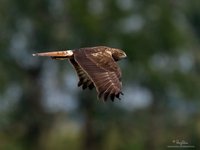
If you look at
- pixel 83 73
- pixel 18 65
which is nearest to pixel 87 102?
pixel 18 65

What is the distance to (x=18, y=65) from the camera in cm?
3631

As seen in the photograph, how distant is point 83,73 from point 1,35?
21998 mm

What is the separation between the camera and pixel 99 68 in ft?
45.8

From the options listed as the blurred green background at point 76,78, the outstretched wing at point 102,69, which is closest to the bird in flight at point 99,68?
the outstretched wing at point 102,69

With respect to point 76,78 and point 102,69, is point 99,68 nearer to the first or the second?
point 102,69

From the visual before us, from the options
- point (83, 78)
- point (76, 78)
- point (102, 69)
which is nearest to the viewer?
point (102, 69)

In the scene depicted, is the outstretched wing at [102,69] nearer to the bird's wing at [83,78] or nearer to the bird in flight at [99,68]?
the bird in flight at [99,68]

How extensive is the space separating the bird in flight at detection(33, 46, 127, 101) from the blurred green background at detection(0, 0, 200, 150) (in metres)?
19.9

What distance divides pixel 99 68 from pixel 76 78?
2216 cm

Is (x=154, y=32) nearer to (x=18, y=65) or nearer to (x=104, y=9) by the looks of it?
(x=104, y=9)

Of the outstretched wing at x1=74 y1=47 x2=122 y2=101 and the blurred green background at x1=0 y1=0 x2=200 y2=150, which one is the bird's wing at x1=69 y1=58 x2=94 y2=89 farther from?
the blurred green background at x1=0 y1=0 x2=200 y2=150

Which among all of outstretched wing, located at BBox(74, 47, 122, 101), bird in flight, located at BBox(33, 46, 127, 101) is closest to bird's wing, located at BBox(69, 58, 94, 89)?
bird in flight, located at BBox(33, 46, 127, 101)

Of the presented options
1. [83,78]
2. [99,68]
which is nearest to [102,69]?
[99,68]

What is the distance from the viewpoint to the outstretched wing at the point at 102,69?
1317cm
